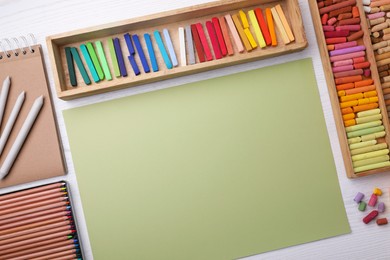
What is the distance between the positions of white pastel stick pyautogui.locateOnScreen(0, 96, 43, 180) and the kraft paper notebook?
8 cm

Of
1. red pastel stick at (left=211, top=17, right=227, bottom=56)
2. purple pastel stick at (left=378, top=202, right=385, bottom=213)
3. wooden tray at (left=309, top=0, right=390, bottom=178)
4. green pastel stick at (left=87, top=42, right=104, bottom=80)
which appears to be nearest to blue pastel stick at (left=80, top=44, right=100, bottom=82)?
green pastel stick at (left=87, top=42, right=104, bottom=80)

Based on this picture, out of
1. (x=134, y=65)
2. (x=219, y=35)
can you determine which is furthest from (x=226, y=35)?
(x=134, y=65)

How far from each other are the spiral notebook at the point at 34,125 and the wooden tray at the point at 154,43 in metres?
0.07

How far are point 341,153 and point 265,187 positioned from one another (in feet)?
0.72

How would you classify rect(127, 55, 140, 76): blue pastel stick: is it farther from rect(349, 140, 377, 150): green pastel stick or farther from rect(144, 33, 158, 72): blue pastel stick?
rect(349, 140, 377, 150): green pastel stick

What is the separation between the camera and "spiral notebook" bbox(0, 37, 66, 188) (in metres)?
1.00

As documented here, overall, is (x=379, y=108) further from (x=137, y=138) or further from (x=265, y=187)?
(x=137, y=138)

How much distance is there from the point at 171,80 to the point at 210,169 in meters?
0.25

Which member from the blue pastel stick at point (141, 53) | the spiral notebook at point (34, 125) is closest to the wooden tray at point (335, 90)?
the blue pastel stick at point (141, 53)

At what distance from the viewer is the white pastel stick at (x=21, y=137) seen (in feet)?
3.22

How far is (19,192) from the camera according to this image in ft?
3.23

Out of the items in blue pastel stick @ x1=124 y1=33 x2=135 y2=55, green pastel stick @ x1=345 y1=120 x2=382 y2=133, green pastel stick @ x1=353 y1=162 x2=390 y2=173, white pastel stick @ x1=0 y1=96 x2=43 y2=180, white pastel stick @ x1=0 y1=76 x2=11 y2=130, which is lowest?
green pastel stick @ x1=353 y1=162 x2=390 y2=173

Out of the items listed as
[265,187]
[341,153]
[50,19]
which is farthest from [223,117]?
[50,19]

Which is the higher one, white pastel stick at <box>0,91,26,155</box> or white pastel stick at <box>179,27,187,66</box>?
white pastel stick at <box>179,27,187,66</box>
